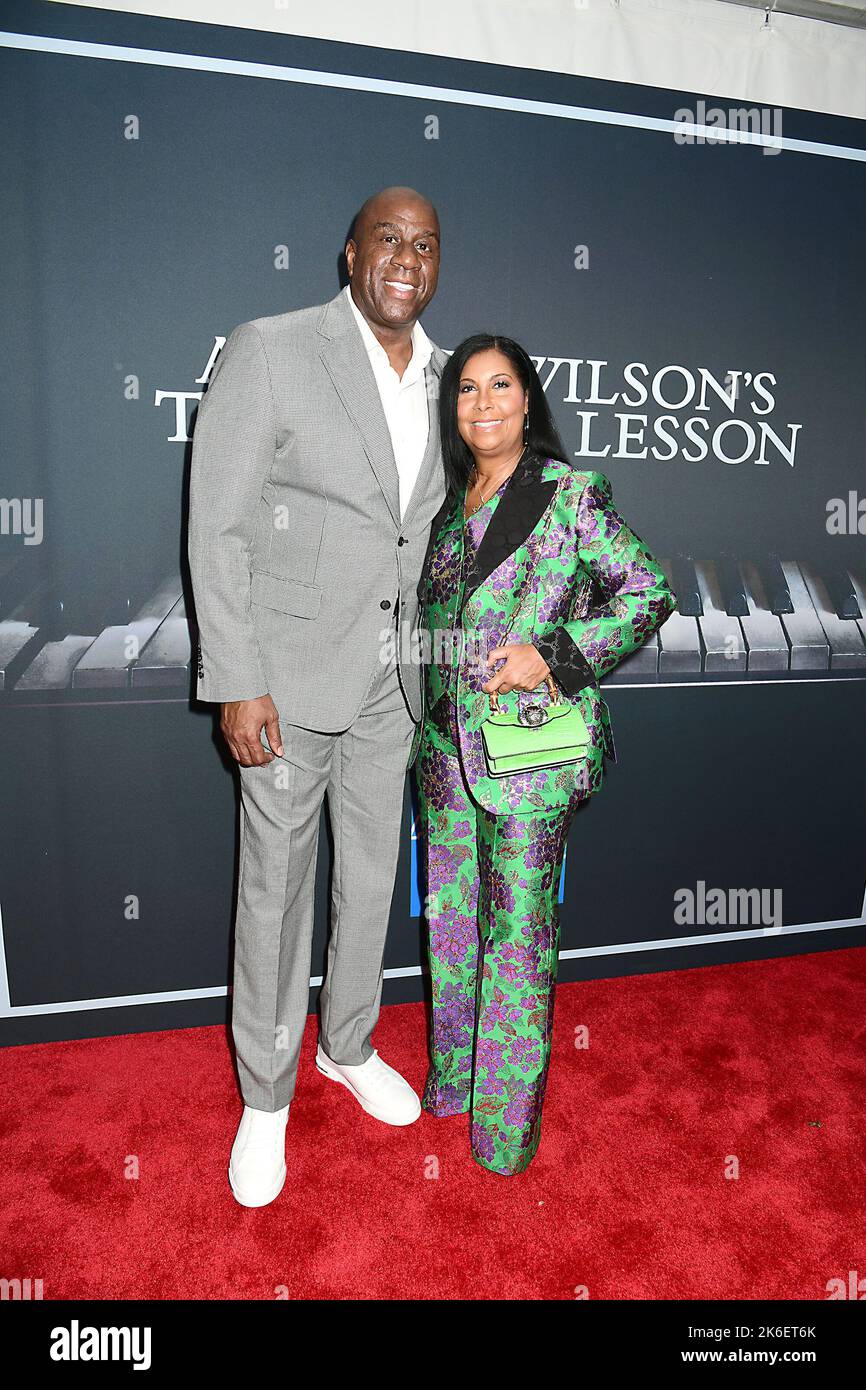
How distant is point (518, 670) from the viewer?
5.66ft

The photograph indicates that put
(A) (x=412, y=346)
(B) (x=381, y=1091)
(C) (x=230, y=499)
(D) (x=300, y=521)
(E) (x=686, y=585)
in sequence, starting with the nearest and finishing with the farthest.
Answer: (C) (x=230, y=499), (D) (x=300, y=521), (A) (x=412, y=346), (B) (x=381, y=1091), (E) (x=686, y=585)

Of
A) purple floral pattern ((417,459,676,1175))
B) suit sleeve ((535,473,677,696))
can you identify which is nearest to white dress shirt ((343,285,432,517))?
purple floral pattern ((417,459,676,1175))

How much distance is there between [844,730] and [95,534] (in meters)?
2.44

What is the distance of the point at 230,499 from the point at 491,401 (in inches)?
21.8

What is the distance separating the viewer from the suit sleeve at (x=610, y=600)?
1.75m

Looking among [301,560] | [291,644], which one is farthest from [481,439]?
[291,644]

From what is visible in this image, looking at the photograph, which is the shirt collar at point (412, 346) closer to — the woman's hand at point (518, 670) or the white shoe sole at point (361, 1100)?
the woman's hand at point (518, 670)

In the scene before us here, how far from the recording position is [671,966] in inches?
118

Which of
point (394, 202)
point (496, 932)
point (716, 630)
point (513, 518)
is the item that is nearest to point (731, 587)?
point (716, 630)

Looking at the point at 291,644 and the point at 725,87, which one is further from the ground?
the point at 725,87

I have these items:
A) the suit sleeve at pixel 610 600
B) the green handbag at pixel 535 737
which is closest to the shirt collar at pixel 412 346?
the suit sleeve at pixel 610 600

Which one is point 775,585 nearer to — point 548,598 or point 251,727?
point 548,598

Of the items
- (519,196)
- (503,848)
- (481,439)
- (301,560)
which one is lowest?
(503,848)
